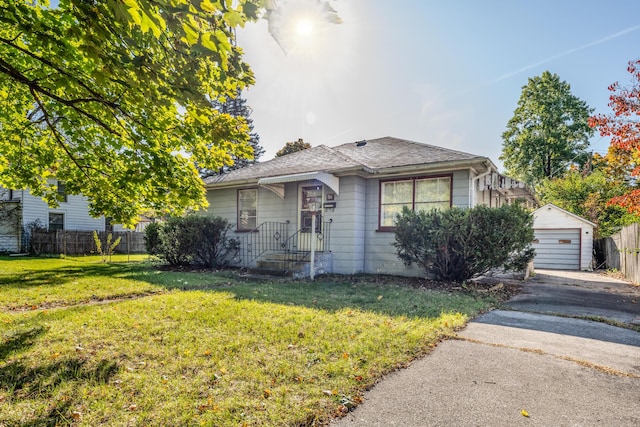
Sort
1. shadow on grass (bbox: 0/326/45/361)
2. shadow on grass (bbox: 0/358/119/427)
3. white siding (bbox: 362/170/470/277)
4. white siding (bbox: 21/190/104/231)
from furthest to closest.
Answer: white siding (bbox: 21/190/104/231), white siding (bbox: 362/170/470/277), shadow on grass (bbox: 0/326/45/361), shadow on grass (bbox: 0/358/119/427)

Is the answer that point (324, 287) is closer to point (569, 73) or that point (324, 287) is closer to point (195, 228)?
point (195, 228)

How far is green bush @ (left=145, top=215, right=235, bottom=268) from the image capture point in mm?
10680

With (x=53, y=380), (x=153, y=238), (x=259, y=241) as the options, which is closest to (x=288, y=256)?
(x=259, y=241)

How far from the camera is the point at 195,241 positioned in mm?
10641

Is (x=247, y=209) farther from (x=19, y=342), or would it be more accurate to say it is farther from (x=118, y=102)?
(x=19, y=342)

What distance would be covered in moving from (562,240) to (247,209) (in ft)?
48.8

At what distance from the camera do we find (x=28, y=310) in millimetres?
4957

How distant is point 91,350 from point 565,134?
33.2 meters

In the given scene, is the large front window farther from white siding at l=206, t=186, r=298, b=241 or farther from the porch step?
white siding at l=206, t=186, r=298, b=241

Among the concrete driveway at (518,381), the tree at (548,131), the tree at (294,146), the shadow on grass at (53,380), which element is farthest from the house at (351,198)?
the tree at (548,131)

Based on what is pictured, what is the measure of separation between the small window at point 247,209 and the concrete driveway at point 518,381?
8441mm

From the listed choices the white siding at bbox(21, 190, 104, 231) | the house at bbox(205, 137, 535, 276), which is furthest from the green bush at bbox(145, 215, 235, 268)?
the white siding at bbox(21, 190, 104, 231)

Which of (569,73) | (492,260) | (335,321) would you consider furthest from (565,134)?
(335,321)

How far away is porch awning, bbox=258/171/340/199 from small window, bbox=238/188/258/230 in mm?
1251
